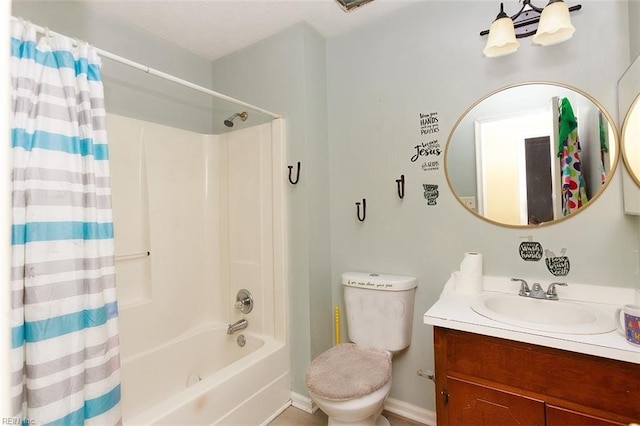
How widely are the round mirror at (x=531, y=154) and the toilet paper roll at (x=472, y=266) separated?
0.73 feet

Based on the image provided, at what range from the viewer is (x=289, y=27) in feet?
6.65

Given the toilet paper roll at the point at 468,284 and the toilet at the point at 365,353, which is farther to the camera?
the toilet paper roll at the point at 468,284

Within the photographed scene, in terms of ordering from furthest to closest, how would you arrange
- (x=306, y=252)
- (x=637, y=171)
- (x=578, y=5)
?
(x=306, y=252) → (x=578, y=5) → (x=637, y=171)

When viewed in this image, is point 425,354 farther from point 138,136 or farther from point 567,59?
point 138,136

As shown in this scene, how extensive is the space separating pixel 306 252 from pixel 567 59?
1641 mm

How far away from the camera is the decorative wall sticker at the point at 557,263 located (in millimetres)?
1448

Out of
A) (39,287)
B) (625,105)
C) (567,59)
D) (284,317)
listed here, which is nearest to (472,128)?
(567,59)

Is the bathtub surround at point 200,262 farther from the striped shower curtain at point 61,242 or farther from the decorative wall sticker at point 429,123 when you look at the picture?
the decorative wall sticker at point 429,123

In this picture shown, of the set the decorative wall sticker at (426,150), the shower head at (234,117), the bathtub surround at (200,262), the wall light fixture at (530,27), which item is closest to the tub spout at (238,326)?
the bathtub surround at (200,262)

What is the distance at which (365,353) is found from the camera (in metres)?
1.67

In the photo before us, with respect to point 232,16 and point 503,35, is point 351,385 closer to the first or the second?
point 503,35

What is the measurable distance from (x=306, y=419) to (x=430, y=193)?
1.50 meters

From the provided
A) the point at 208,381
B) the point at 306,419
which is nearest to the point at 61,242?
the point at 208,381

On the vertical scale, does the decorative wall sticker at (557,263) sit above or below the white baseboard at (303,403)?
above
